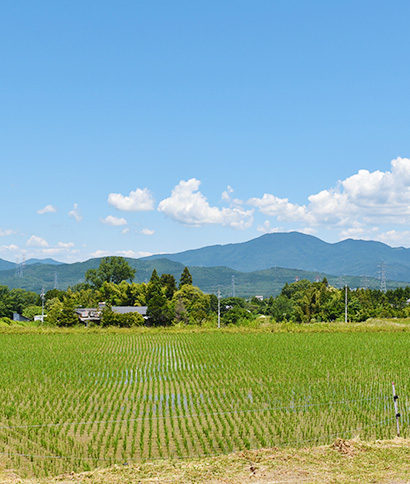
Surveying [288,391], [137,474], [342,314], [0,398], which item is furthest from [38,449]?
[342,314]

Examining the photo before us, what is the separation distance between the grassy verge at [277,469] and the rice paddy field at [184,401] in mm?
793

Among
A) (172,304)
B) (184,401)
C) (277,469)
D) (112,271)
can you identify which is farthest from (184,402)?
(112,271)

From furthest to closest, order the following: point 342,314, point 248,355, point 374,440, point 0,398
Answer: point 342,314 → point 248,355 → point 0,398 → point 374,440

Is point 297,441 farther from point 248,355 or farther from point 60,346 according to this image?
point 60,346

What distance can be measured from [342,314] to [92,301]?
37475mm

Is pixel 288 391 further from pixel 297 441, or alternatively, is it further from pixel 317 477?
pixel 317 477

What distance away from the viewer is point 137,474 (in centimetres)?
758

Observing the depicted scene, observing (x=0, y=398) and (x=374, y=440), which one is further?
(x=0, y=398)

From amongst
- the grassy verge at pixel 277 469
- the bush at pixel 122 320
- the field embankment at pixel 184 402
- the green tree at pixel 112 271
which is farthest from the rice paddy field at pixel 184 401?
the green tree at pixel 112 271

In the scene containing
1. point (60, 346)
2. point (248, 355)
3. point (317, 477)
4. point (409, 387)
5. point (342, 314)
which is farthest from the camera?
point (342, 314)

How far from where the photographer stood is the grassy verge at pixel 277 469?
23.9ft

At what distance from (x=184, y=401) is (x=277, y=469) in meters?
6.00

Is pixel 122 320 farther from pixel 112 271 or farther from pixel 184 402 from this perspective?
pixel 112 271

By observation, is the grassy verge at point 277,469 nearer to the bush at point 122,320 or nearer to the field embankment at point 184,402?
the field embankment at point 184,402
